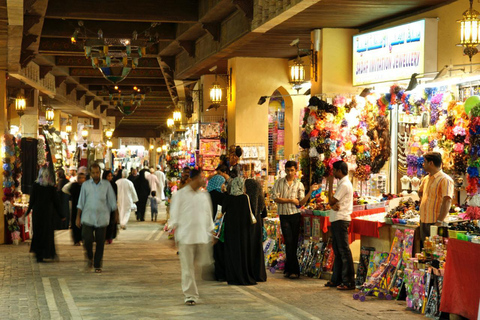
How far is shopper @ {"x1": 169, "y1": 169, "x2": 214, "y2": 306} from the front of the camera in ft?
29.9

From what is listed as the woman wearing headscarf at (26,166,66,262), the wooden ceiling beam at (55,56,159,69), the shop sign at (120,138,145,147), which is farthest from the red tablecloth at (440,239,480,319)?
the shop sign at (120,138,145,147)

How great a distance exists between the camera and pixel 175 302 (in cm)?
939

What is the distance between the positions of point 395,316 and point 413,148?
3.13 m

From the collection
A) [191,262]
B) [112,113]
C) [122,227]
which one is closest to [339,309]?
[191,262]

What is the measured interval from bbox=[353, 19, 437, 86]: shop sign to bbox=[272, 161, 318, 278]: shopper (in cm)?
216

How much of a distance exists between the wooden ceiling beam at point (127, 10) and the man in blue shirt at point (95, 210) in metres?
4.19

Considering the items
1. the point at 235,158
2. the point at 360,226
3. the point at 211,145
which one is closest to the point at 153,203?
the point at 211,145

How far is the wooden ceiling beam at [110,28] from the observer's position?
1750cm

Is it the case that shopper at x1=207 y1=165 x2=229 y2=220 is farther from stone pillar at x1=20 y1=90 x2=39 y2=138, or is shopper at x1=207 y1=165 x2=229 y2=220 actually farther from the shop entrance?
stone pillar at x1=20 y1=90 x2=39 y2=138

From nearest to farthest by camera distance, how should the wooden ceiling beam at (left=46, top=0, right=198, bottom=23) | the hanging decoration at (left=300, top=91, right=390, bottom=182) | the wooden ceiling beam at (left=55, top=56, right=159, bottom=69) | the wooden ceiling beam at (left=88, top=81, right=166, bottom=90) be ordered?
the hanging decoration at (left=300, top=91, right=390, bottom=182) < the wooden ceiling beam at (left=46, top=0, right=198, bottom=23) < the wooden ceiling beam at (left=55, top=56, right=159, bottom=69) < the wooden ceiling beam at (left=88, top=81, right=166, bottom=90)

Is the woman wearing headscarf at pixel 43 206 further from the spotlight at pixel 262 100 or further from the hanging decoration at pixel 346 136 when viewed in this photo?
the spotlight at pixel 262 100

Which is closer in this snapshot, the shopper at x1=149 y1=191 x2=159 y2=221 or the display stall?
the display stall

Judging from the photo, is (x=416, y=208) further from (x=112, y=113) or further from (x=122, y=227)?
(x=112, y=113)

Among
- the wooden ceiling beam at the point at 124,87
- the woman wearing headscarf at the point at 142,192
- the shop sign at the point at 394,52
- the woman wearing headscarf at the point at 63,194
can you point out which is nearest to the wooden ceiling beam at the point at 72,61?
the woman wearing headscarf at the point at 63,194
